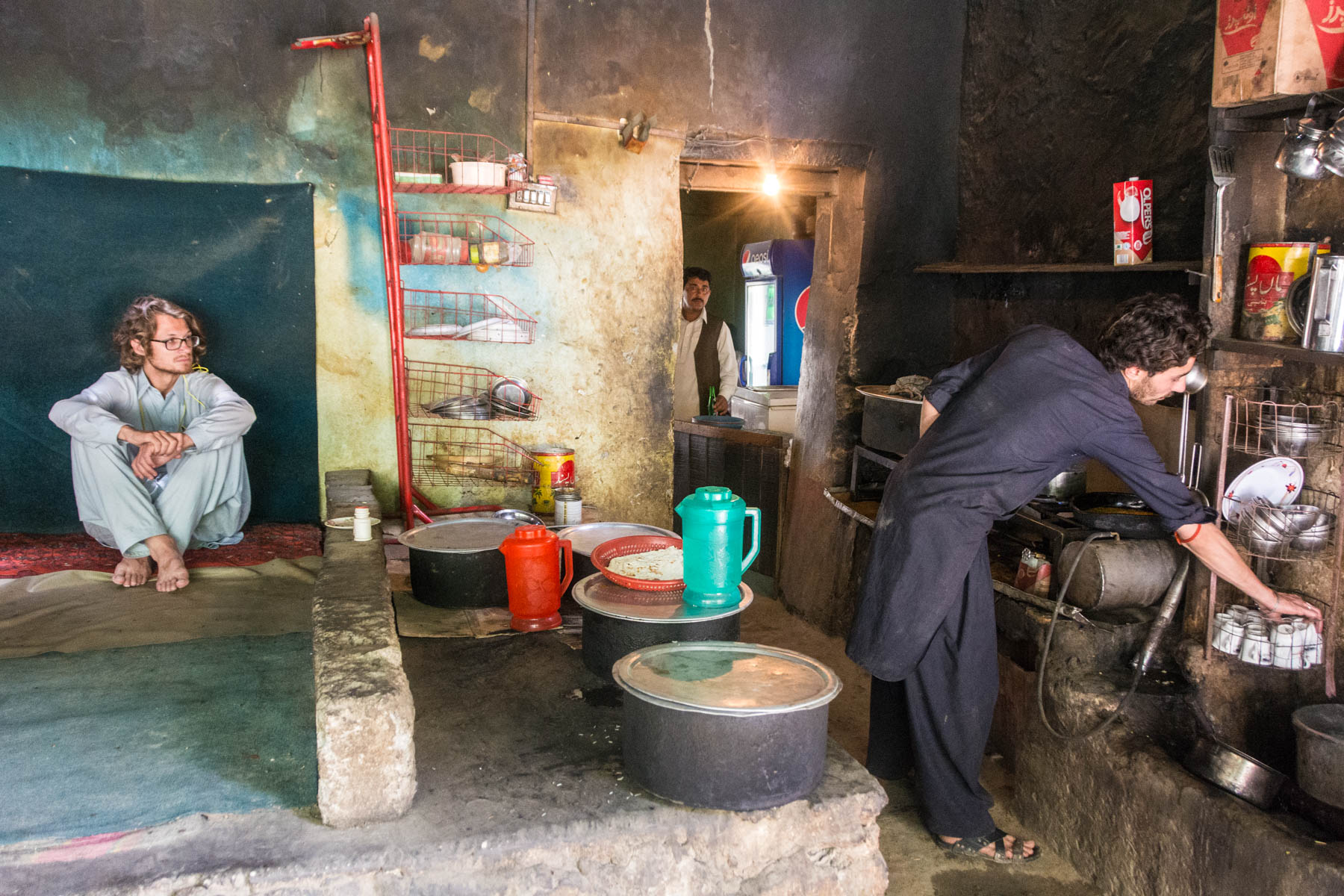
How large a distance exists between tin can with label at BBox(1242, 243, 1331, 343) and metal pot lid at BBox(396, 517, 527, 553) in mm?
2380

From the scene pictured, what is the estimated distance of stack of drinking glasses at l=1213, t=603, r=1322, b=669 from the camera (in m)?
2.63

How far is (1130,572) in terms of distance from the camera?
10.1 ft

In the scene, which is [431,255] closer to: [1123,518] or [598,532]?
[598,532]

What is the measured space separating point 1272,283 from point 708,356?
4613mm

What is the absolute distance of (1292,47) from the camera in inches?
97.7

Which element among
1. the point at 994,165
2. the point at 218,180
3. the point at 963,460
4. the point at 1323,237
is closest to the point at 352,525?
the point at 218,180

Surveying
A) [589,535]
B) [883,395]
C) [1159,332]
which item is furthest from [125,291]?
[1159,332]

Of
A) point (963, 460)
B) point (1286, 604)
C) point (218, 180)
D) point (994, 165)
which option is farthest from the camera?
point (994, 165)

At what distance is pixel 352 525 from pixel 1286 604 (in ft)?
9.44

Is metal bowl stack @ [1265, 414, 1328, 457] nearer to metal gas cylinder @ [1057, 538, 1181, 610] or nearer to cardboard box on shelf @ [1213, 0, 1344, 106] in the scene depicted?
metal gas cylinder @ [1057, 538, 1181, 610]

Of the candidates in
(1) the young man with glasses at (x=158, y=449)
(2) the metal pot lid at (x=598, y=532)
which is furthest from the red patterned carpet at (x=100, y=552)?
(2) the metal pot lid at (x=598, y=532)

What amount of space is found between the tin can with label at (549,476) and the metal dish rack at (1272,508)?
2.56m

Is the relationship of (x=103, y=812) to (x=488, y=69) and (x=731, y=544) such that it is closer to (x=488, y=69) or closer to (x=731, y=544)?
(x=731, y=544)

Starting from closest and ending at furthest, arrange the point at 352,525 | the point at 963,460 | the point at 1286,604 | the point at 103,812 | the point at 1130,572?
the point at 103,812 → the point at 1286,604 → the point at 963,460 → the point at 1130,572 → the point at 352,525
